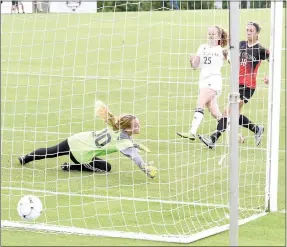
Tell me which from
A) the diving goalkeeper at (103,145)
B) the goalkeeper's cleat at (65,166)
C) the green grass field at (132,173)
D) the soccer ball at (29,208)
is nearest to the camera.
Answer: the soccer ball at (29,208)

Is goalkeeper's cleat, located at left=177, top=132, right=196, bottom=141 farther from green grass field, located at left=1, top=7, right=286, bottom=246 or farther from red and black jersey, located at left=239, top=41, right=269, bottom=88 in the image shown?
red and black jersey, located at left=239, top=41, right=269, bottom=88

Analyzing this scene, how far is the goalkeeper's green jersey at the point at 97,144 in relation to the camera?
30.2 ft

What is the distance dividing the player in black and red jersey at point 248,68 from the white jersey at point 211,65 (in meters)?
0.32

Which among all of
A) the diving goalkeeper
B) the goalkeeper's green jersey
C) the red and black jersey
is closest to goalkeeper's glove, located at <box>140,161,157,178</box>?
the diving goalkeeper

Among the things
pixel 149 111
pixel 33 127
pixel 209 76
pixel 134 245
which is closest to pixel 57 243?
pixel 134 245

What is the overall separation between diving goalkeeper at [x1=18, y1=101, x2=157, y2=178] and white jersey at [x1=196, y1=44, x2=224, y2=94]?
228 cm

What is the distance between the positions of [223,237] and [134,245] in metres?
0.83

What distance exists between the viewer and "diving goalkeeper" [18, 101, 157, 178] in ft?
30.0

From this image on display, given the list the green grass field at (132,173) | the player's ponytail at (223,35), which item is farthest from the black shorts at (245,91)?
the player's ponytail at (223,35)

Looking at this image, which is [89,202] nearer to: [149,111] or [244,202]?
[244,202]

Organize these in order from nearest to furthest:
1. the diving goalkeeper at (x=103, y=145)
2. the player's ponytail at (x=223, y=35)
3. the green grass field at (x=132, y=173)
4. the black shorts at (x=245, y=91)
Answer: the green grass field at (x=132, y=173) < the diving goalkeeper at (x=103, y=145) < the player's ponytail at (x=223, y=35) < the black shorts at (x=245, y=91)

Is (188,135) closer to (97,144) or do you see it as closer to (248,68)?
(248,68)

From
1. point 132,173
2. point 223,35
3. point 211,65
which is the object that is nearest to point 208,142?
point 211,65

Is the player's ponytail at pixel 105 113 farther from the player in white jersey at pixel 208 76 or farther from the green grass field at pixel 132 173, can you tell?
the player in white jersey at pixel 208 76
